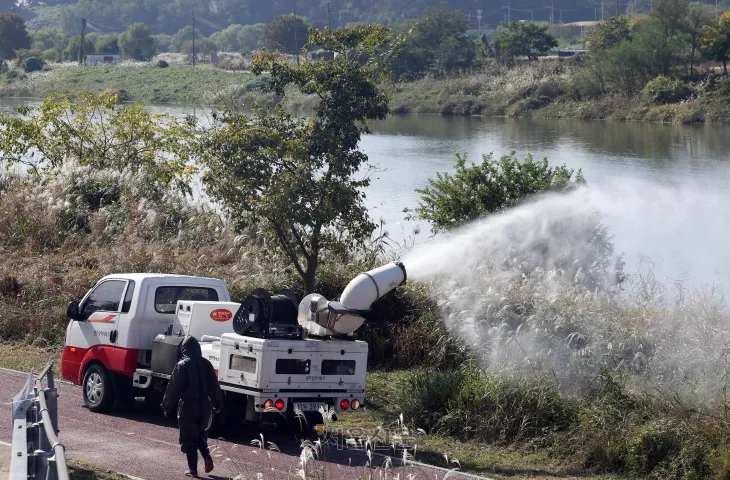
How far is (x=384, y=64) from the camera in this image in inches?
643

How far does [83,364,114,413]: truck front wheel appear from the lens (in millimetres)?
13328

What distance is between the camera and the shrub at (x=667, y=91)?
75.0m

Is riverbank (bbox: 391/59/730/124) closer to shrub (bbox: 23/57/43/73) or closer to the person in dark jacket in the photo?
shrub (bbox: 23/57/43/73)

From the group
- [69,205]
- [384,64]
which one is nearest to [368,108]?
[384,64]

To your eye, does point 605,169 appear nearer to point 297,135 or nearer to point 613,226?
point 613,226

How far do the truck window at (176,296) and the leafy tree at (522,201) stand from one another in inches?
273

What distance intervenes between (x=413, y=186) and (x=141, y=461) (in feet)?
88.7

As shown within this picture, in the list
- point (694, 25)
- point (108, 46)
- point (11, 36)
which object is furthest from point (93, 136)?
point (108, 46)

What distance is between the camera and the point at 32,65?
339ft

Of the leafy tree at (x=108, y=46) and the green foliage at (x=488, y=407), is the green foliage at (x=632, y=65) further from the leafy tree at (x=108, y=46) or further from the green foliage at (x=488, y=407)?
the leafy tree at (x=108, y=46)

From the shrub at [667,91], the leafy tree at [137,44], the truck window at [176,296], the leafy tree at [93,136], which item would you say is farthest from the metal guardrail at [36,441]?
the leafy tree at [137,44]

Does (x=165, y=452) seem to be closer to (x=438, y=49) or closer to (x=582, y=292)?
(x=582, y=292)

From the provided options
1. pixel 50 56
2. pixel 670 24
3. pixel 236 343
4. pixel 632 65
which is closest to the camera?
pixel 236 343

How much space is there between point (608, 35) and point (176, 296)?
8391 centimetres
